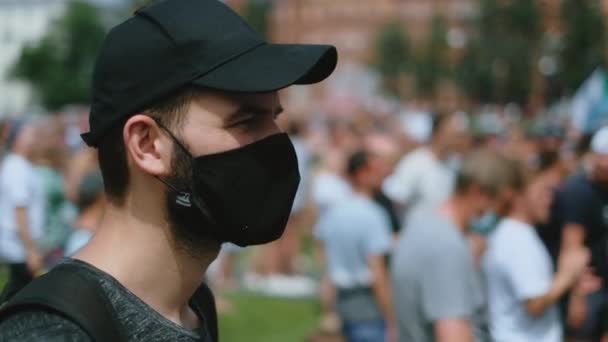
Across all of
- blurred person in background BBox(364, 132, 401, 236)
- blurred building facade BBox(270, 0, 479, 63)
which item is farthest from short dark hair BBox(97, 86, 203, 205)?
blurred building facade BBox(270, 0, 479, 63)

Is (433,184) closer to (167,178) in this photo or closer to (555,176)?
(555,176)

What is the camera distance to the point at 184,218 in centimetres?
200

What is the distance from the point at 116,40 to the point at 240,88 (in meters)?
0.31

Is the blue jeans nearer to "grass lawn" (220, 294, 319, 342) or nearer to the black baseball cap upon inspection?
"grass lawn" (220, 294, 319, 342)

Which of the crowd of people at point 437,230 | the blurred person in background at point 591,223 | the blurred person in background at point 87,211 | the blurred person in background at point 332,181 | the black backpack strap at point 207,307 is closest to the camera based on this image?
the black backpack strap at point 207,307

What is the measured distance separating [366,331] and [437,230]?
2.15m

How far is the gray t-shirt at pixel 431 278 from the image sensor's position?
14.8 feet

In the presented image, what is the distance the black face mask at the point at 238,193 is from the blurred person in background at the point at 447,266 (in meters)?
2.47

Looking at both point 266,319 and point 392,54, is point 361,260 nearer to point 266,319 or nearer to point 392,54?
point 266,319

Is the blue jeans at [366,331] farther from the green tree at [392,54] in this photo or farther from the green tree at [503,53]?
the green tree at [392,54]

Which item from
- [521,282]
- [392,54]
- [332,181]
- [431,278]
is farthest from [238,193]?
[392,54]

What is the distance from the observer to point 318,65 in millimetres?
1985

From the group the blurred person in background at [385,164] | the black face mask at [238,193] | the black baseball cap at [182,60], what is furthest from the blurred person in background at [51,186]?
the black baseball cap at [182,60]

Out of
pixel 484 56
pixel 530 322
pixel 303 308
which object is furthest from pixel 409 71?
pixel 530 322
